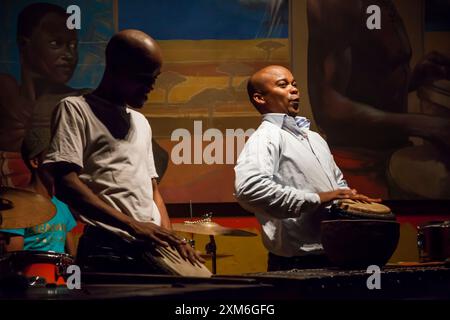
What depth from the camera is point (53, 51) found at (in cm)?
552

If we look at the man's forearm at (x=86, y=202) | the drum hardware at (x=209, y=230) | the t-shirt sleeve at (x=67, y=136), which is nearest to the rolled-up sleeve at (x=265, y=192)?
the man's forearm at (x=86, y=202)

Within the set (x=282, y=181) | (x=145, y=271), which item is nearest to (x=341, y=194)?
(x=282, y=181)

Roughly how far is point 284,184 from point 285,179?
0.10 ft

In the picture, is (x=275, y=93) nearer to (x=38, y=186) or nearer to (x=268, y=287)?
(x=268, y=287)

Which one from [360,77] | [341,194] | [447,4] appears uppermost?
[447,4]

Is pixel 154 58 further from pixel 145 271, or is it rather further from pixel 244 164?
pixel 145 271

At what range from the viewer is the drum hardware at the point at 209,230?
4902 millimetres

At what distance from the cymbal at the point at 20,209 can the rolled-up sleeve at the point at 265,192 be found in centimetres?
125

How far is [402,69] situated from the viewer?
18.4 feet

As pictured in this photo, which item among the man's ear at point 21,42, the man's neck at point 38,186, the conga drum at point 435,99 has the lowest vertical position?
the man's neck at point 38,186

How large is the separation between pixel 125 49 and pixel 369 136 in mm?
2005

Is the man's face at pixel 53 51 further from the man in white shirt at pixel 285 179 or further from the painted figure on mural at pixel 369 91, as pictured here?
A: the painted figure on mural at pixel 369 91

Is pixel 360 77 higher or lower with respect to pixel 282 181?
higher

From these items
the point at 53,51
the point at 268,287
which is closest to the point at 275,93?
the point at 268,287
